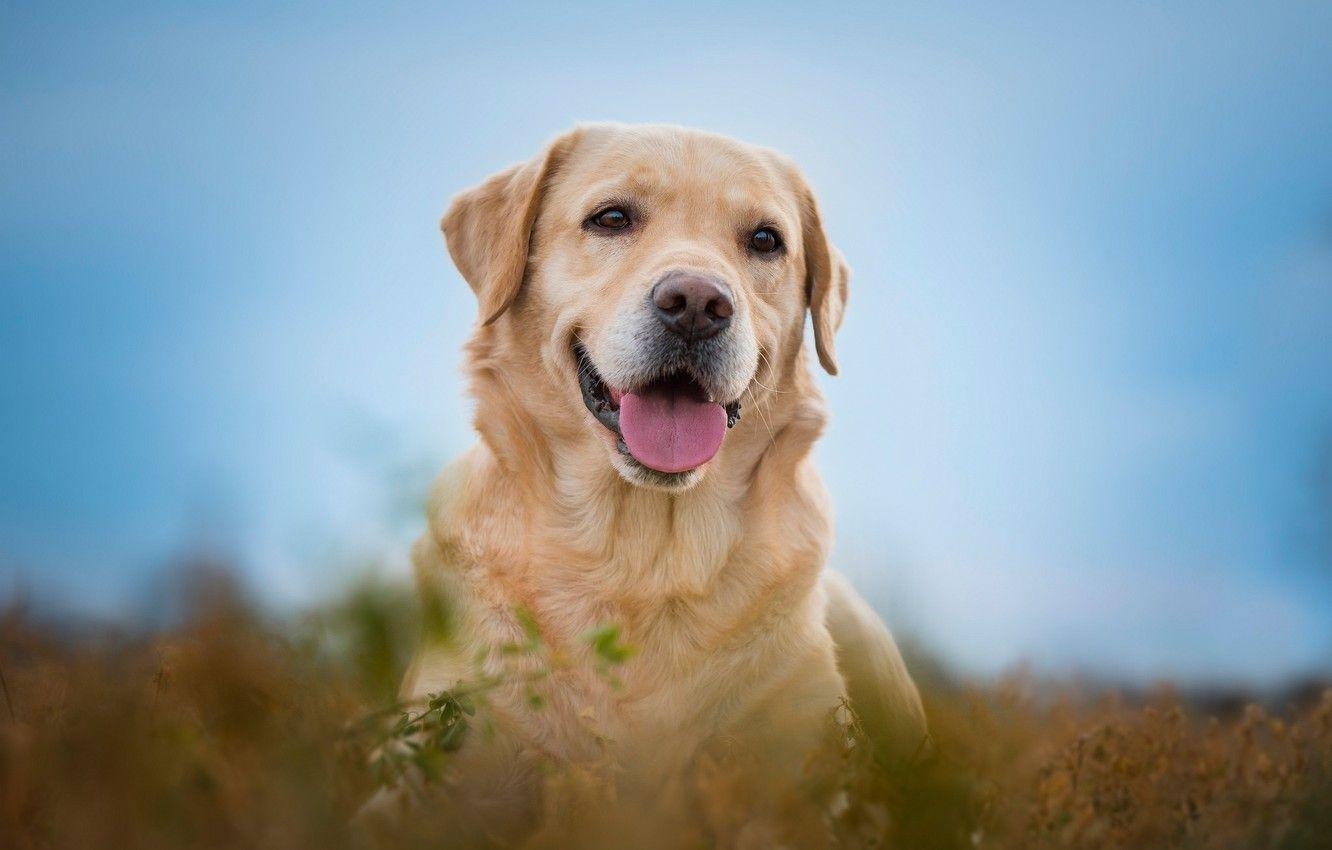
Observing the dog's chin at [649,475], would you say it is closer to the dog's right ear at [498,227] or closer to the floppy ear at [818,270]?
the dog's right ear at [498,227]

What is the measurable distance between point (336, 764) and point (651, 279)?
7.11 ft

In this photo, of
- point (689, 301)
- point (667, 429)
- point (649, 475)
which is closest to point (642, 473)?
point (649, 475)

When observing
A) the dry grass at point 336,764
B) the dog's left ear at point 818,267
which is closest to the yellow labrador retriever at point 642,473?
the dog's left ear at point 818,267

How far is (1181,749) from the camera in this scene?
3.49 metres

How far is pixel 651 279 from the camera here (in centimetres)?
397

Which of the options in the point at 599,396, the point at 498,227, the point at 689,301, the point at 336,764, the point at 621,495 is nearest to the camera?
the point at 336,764

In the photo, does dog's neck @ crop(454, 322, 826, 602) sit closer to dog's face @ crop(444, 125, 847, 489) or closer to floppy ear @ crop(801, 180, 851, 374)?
dog's face @ crop(444, 125, 847, 489)

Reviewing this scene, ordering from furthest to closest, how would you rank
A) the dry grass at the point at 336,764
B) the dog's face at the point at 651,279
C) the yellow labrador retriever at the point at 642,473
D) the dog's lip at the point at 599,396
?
the dog's lip at the point at 599,396 → the dog's face at the point at 651,279 → the yellow labrador retriever at the point at 642,473 → the dry grass at the point at 336,764

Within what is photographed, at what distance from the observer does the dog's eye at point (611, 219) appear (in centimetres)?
447

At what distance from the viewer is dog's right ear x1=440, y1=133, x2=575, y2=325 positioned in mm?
4496

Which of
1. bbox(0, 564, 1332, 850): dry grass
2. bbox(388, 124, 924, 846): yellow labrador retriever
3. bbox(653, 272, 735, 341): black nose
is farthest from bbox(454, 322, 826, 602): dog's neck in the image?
bbox(0, 564, 1332, 850): dry grass

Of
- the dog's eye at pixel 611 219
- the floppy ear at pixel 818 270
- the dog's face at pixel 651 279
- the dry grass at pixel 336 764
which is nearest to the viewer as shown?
the dry grass at pixel 336 764

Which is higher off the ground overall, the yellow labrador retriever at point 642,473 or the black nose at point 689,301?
the black nose at point 689,301

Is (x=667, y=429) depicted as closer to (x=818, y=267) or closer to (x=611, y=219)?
(x=611, y=219)
